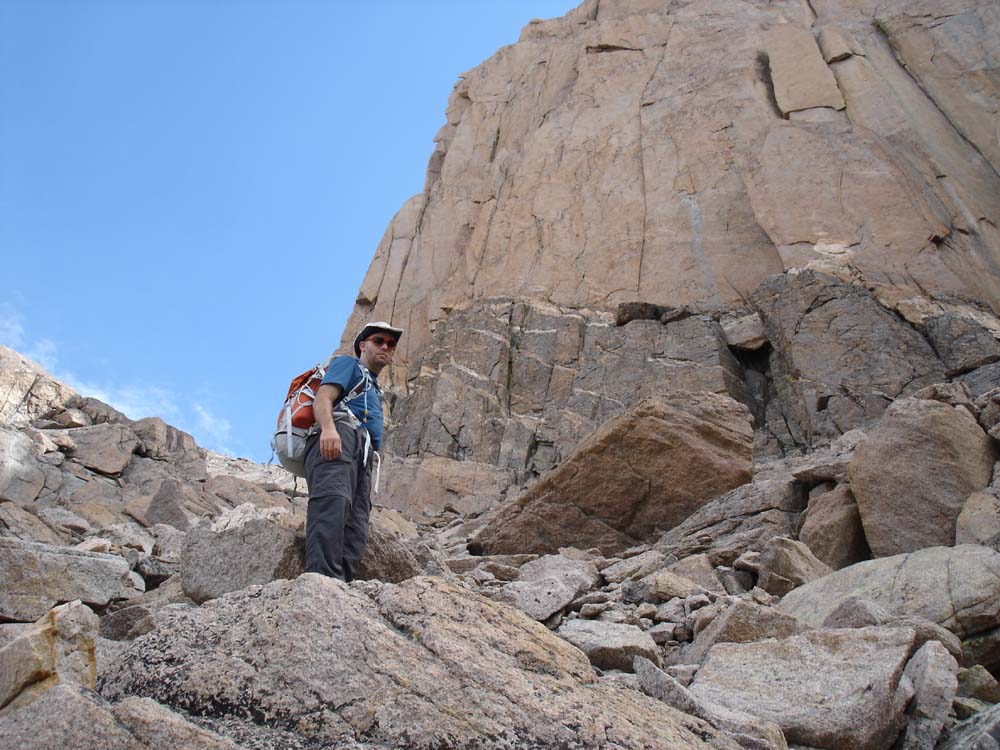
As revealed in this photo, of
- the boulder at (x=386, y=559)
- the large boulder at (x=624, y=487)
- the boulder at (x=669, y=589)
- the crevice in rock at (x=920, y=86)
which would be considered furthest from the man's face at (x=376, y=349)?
the crevice in rock at (x=920, y=86)

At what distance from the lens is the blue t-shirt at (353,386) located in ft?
17.3

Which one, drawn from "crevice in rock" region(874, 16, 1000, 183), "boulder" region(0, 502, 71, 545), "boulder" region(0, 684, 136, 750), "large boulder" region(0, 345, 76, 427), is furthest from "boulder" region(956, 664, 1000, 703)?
"crevice in rock" region(874, 16, 1000, 183)

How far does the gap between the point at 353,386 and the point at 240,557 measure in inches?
48.7

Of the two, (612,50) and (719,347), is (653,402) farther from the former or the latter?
(612,50)

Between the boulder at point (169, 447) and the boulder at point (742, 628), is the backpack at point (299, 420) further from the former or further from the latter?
the boulder at point (169, 447)

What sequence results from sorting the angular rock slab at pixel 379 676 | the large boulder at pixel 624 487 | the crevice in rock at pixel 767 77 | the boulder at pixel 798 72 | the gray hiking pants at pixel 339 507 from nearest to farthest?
the angular rock slab at pixel 379 676
the gray hiking pants at pixel 339 507
the large boulder at pixel 624 487
the boulder at pixel 798 72
the crevice in rock at pixel 767 77

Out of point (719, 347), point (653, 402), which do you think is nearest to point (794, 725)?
point (653, 402)

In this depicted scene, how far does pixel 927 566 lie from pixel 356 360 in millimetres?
4138

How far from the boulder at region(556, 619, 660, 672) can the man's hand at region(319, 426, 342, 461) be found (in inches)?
65.3

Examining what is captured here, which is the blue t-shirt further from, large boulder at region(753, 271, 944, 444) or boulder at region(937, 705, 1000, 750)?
large boulder at region(753, 271, 944, 444)

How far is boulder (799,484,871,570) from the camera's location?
329 inches

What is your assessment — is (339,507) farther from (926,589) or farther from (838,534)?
(838,534)

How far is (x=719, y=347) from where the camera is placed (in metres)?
25.3

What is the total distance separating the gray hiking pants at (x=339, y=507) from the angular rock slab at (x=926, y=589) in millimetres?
2893
